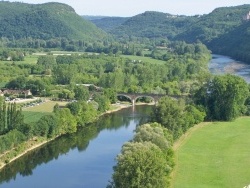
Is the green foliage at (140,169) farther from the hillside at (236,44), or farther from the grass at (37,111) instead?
the hillside at (236,44)

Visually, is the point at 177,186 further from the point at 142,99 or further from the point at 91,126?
the point at 142,99

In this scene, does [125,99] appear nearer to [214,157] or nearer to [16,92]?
[16,92]

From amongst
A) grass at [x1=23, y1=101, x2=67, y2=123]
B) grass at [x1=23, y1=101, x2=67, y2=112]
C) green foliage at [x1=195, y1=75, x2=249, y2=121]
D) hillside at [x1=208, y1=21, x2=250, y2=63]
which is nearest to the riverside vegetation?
green foliage at [x1=195, y1=75, x2=249, y2=121]

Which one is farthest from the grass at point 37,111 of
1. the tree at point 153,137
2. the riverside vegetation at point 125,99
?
the tree at point 153,137

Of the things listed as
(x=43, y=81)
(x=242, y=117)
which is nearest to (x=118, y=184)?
(x=242, y=117)

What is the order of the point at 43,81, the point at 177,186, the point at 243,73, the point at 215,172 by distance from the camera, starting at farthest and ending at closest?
1. the point at 243,73
2. the point at 43,81
3. the point at 215,172
4. the point at 177,186

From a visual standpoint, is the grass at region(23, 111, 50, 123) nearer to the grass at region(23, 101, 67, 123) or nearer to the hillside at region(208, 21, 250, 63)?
the grass at region(23, 101, 67, 123)
